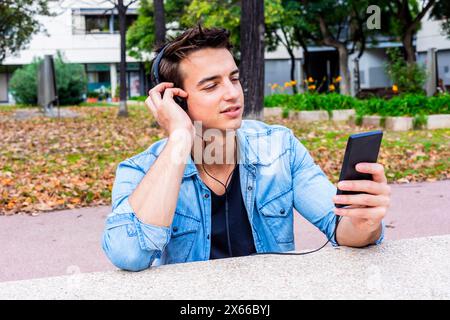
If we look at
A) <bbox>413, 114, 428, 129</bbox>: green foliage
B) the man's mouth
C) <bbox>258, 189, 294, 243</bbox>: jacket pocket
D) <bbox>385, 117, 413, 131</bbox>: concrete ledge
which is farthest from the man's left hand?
<bbox>385, 117, 413, 131</bbox>: concrete ledge

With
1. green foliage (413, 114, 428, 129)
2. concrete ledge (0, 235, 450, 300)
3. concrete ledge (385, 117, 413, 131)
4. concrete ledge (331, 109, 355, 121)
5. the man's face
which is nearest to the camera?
concrete ledge (0, 235, 450, 300)

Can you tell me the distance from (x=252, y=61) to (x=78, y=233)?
212 inches

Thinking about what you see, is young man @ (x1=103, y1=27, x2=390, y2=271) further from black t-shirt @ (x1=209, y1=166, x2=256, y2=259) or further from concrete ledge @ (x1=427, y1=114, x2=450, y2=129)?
concrete ledge @ (x1=427, y1=114, x2=450, y2=129)

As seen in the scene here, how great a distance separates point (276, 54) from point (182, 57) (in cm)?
4481

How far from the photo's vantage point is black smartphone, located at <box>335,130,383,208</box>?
5.36 ft

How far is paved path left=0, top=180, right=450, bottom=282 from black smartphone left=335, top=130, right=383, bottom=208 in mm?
2905

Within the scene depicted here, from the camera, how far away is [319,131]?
1227 centimetres

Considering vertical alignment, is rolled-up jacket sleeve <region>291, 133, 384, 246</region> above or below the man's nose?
below

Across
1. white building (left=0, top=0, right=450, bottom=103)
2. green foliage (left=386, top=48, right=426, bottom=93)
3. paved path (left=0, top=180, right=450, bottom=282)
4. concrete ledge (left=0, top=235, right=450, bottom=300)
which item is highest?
white building (left=0, top=0, right=450, bottom=103)

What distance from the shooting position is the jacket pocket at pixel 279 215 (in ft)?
7.70

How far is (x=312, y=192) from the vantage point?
234 cm

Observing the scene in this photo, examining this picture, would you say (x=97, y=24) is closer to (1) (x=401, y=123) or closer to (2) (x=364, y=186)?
(1) (x=401, y=123)

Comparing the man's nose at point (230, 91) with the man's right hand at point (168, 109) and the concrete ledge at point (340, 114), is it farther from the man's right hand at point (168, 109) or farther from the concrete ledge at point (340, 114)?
the concrete ledge at point (340, 114)

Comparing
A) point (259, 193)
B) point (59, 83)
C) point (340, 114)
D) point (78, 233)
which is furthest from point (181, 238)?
point (59, 83)
